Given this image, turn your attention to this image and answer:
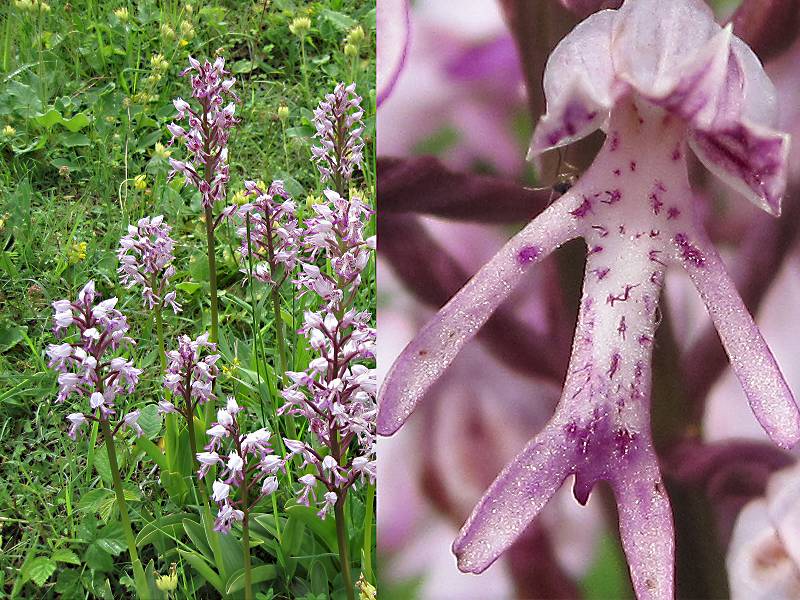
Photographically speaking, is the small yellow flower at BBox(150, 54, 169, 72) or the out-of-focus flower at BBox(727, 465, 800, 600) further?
the small yellow flower at BBox(150, 54, 169, 72)

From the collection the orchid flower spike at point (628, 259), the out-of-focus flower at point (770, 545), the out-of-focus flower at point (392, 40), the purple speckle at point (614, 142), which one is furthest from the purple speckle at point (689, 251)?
the out-of-focus flower at point (392, 40)

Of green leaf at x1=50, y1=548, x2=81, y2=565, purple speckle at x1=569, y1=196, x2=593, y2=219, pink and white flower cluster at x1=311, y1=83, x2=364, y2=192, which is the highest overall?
purple speckle at x1=569, y1=196, x2=593, y2=219

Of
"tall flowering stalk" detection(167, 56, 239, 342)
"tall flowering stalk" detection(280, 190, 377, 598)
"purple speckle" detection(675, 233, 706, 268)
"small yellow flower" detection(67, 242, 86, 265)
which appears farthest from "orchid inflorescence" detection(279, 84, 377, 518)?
"small yellow flower" detection(67, 242, 86, 265)

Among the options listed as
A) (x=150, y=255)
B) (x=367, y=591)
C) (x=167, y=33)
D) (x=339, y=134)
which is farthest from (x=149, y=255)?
(x=167, y=33)

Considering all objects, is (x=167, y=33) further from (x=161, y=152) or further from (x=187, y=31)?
(x=161, y=152)

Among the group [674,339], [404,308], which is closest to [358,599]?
[404,308]

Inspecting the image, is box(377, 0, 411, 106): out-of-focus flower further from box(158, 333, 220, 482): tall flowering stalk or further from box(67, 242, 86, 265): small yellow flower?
box(67, 242, 86, 265): small yellow flower
